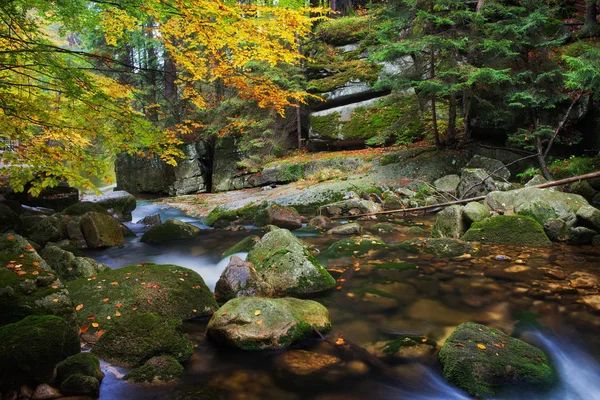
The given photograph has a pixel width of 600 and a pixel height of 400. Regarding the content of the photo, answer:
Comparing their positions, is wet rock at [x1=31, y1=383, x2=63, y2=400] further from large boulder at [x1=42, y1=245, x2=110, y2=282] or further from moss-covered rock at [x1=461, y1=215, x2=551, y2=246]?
moss-covered rock at [x1=461, y1=215, x2=551, y2=246]

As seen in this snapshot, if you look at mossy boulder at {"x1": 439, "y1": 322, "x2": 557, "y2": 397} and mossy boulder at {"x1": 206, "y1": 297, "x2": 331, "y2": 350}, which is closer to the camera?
mossy boulder at {"x1": 439, "y1": 322, "x2": 557, "y2": 397}

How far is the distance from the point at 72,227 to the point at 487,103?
12494mm

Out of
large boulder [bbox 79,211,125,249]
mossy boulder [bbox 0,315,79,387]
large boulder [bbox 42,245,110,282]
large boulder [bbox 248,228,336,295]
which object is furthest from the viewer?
large boulder [bbox 79,211,125,249]

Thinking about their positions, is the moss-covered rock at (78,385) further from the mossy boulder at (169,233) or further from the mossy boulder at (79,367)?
the mossy boulder at (169,233)

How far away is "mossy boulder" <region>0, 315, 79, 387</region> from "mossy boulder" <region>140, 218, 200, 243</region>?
21.7ft

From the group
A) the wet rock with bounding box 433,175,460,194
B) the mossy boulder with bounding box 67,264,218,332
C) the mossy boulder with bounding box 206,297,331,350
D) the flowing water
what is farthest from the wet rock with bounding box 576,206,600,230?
the mossy boulder with bounding box 67,264,218,332

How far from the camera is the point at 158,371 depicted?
3.09 metres

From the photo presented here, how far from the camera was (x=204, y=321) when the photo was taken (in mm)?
4371

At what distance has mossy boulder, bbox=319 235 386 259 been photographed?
6.95 metres

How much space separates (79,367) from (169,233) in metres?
6.84

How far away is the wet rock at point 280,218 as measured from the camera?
10039 millimetres

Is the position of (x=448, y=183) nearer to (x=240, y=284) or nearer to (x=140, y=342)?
(x=240, y=284)

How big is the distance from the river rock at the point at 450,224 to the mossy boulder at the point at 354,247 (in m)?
1.34

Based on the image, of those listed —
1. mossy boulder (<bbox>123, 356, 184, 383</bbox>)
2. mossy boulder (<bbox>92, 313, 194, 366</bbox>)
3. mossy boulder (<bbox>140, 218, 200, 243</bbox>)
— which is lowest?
mossy boulder (<bbox>140, 218, 200, 243</bbox>)
